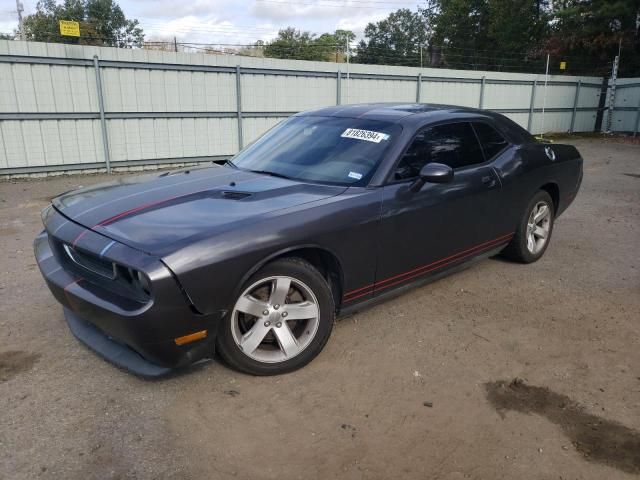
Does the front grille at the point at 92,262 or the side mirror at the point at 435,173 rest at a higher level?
the side mirror at the point at 435,173

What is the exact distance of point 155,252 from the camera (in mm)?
2578

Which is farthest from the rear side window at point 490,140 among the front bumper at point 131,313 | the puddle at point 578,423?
the front bumper at point 131,313

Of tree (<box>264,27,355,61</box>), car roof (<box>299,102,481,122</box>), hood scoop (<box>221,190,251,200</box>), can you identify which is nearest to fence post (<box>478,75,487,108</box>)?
car roof (<box>299,102,481,122</box>)

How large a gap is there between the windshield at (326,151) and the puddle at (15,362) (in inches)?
78.6

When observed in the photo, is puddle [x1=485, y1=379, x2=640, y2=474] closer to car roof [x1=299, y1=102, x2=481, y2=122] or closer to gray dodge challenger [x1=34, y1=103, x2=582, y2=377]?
gray dodge challenger [x1=34, y1=103, x2=582, y2=377]

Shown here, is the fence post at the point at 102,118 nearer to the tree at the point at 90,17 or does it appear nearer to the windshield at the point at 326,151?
the windshield at the point at 326,151

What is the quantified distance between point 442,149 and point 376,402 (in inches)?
81.4

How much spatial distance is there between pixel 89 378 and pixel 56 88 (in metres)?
8.90

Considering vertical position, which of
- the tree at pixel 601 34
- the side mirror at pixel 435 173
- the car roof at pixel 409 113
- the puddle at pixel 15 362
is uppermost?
the tree at pixel 601 34

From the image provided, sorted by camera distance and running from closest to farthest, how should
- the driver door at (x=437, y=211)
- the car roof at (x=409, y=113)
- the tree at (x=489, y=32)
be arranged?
the driver door at (x=437, y=211), the car roof at (x=409, y=113), the tree at (x=489, y=32)

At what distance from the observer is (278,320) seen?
305 centimetres

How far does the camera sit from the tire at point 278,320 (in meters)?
2.92

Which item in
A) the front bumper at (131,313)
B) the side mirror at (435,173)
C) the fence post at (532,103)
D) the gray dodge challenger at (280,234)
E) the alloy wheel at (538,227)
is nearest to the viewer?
the front bumper at (131,313)

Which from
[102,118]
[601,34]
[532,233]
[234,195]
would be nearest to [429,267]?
[234,195]
